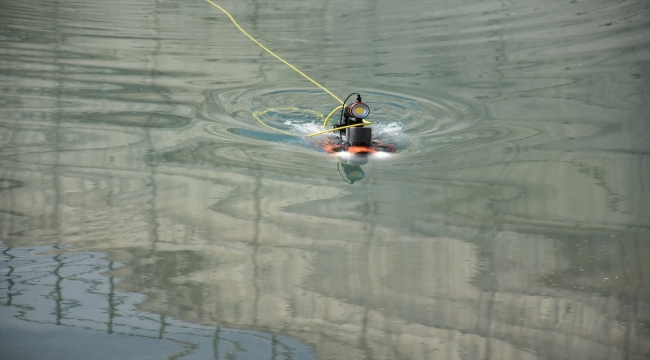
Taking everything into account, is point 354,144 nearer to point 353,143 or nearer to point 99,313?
point 353,143

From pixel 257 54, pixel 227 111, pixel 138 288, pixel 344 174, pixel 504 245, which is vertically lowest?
pixel 138 288

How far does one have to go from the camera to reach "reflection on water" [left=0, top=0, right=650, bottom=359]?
2.00 meters

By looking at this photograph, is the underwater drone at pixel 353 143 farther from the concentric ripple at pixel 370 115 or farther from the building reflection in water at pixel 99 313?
the building reflection in water at pixel 99 313

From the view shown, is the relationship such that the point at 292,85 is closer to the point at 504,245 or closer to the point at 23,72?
the point at 23,72

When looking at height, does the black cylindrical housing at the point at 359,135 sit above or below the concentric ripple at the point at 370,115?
below

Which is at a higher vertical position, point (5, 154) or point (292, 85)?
point (292, 85)

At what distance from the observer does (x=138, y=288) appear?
214 centimetres

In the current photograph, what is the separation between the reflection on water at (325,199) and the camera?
6.57ft

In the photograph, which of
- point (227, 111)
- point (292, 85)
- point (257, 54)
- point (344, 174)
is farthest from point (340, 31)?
point (344, 174)

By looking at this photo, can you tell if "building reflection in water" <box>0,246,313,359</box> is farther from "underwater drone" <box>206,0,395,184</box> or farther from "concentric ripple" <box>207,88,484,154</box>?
"concentric ripple" <box>207,88,484,154</box>

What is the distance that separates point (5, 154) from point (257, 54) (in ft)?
6.81

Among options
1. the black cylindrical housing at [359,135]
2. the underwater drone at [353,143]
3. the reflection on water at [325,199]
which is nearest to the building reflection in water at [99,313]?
the reflection on water at [325,199]

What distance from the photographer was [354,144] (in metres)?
3.19

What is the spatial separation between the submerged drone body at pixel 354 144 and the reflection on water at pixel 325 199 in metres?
0.07
